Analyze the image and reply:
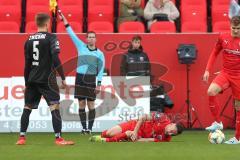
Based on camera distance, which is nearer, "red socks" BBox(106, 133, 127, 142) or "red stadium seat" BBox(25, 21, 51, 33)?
"red socks" BBox(106, 133, 127, 142)

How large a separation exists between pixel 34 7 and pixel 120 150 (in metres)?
7.74

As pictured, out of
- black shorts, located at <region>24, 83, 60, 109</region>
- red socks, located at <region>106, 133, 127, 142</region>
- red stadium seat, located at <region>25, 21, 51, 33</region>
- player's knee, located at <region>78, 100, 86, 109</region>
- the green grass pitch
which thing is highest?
red stadium seat, located at <region>25, 21, 51, 33</region>

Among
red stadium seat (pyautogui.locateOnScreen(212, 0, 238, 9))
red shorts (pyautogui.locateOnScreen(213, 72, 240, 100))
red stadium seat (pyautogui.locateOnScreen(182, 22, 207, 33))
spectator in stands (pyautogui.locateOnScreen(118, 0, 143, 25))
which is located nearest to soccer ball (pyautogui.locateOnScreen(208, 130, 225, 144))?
red shorts (pyautogui.locateOnScreen(213, 72, 240, 100))

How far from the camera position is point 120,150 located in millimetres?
10227

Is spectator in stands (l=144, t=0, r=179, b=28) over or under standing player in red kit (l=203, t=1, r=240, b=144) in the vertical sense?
over

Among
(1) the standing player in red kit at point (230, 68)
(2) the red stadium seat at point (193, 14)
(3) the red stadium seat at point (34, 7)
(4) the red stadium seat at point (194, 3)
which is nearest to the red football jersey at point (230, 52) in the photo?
(1) the standing player in red kit at point (230, 68)

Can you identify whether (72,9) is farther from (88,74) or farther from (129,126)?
(129,126)

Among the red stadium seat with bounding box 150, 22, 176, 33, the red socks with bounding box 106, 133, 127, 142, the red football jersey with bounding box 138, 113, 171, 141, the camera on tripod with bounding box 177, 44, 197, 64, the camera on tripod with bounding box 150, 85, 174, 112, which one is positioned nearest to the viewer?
the red football jersey with bounding box 138, 113, 171, 141

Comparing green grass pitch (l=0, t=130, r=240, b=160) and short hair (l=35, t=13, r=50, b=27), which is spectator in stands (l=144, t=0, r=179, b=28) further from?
short hair (l=35, t=13, r=50, b=27)

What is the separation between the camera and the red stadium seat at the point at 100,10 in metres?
17.0

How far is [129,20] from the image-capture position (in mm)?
16672

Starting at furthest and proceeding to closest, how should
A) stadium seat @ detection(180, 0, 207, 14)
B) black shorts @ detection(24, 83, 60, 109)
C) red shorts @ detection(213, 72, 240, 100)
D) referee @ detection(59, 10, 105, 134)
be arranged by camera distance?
stadium seat @ detection(180, 0, 207, 14) → referee @ detection(59, 10, 105, 134) → red shorts @ detection(213, 72, 240, 100) → black shorts @ detection(24, 83, 60, 109)

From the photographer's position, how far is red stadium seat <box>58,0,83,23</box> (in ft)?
55.5

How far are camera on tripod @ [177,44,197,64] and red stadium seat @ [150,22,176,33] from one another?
3.37 feet
